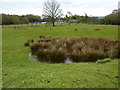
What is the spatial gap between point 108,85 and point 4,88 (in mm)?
3407

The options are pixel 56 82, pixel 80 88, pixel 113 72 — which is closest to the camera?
pixel 80 88

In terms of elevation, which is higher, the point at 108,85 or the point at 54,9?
the point at 54,9

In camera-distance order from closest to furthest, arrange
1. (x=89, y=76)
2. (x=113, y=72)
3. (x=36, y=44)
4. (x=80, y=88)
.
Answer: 1. (x=80, y=88)
2. (x=89, y=76)
3. (x=113, y=72)
4. (x=36, y=44)

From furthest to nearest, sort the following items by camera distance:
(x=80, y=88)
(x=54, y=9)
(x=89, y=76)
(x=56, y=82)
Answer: (x=54, y=9)
(x=89, y=76)
(x=56, y=82)
(x=80, y=88)

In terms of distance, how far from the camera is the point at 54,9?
144ft

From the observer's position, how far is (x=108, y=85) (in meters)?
4.06

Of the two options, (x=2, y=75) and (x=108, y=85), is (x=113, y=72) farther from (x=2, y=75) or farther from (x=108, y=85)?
(x=2, y=75)

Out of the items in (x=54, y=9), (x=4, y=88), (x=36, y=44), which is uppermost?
(x=54, y=9)

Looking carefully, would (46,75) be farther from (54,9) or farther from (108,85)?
(54,9)

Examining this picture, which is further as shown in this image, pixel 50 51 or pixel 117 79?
pixel 50 51

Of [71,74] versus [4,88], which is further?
[71,74]

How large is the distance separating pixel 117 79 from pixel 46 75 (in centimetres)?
266

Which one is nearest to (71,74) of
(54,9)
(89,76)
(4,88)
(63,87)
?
(89,76)

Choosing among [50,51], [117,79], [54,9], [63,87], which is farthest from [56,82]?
[54,9]
